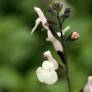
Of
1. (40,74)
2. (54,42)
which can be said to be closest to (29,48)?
(54,42)

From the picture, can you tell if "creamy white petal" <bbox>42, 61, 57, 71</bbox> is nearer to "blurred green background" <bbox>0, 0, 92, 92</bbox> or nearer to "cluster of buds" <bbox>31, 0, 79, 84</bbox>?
"cluster of buds" <bbox>31, 0, 79, 84</bbox>

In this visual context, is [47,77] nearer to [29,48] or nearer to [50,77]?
[50,77]

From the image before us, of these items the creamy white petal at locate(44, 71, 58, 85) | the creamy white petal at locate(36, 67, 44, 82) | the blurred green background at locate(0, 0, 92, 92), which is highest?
the creamy white petal at locate(36, 67, 44, 82)

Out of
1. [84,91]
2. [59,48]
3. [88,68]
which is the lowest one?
[88,68]

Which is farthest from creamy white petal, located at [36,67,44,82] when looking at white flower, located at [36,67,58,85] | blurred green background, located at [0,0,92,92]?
blurred green background, located at [0,0,92,92]

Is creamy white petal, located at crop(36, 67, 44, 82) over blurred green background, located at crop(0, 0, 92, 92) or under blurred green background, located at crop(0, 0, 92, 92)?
over

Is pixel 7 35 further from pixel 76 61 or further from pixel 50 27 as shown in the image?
pixel 50 27

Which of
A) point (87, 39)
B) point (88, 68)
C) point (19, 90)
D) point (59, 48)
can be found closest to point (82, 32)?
point (87, 39)

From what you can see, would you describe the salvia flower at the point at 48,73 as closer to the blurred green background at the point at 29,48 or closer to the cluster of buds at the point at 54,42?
the cluster of buds at the point at 54,42

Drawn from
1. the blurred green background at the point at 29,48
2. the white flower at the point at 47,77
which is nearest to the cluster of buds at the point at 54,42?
the white flower at the point at 47,77
